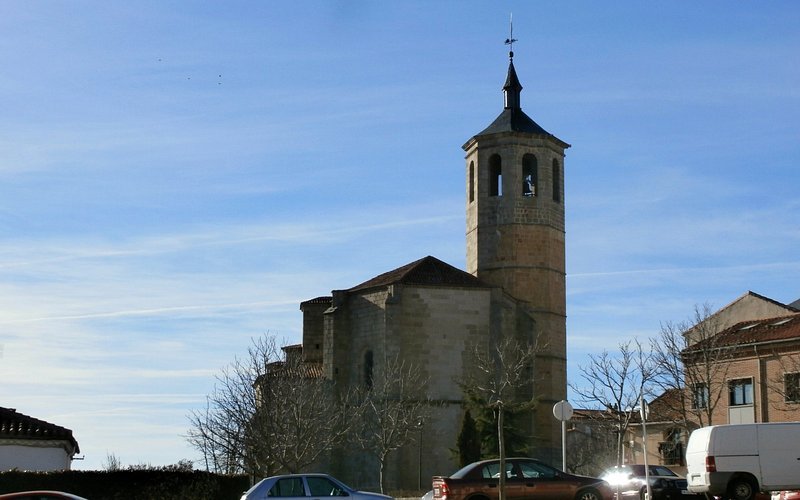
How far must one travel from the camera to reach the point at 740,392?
46.8 m

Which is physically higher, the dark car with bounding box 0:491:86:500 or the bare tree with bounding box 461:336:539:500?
the bare tree with bounding box 461:336:539:500

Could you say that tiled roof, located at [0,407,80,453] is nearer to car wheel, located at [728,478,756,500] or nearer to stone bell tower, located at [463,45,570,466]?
car wheel, located at [728,478,756,500]

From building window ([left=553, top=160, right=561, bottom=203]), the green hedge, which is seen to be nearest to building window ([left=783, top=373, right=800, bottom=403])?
building window ([left=553, top=160, right=561, bottom=203])

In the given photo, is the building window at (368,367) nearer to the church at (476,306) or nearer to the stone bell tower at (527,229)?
the church at (476,306)

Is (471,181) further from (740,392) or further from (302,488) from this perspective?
(302,488)

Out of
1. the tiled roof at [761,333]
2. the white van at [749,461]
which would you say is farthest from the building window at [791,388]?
the white van at [749,461]

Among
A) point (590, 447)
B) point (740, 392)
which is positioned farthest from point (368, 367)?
point (590, 447)

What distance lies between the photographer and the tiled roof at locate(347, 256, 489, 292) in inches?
2042

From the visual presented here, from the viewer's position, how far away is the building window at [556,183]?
58.0m

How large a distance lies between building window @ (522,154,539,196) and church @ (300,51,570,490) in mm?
50

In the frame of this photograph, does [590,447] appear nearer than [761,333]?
No

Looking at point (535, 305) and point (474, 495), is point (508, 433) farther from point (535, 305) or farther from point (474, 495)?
point (474, 495)

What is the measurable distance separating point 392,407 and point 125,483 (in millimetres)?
19091

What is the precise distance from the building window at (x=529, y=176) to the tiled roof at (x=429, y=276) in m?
6.12
